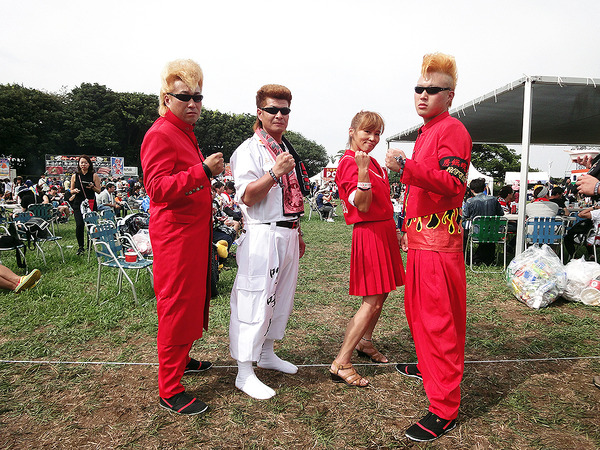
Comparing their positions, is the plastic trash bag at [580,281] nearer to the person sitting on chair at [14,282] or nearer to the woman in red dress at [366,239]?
the woman in red dress at [366,239]

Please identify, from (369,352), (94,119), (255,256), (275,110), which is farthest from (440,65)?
(94,119)

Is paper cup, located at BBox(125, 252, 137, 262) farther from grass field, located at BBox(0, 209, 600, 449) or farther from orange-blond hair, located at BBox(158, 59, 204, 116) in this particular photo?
orange-blond hair, located at BBox(158, 59, 204, 116)

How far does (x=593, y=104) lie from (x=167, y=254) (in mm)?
8755

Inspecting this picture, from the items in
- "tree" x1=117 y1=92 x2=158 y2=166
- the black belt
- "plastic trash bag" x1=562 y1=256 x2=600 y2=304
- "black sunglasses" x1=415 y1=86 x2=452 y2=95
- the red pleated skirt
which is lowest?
"plastic trash bag" x1=562 y1=256 x2=600 y2=304

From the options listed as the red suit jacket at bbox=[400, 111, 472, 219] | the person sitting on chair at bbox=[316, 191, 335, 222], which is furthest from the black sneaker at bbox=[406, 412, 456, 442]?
the person sitting on chair at bbox=[316, 191, 335, 222]

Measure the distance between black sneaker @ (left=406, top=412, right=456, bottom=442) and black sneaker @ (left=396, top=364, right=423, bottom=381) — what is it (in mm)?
684

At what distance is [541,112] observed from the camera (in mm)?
8578

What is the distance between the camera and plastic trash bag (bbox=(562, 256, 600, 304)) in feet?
15.5

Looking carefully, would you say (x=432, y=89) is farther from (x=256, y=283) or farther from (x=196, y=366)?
(x=196, y=366)

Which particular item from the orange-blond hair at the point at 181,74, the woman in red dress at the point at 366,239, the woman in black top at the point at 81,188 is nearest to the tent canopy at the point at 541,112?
the woman in red dress at the point at 366,239

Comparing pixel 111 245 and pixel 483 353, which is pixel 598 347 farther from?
pixel 111 245

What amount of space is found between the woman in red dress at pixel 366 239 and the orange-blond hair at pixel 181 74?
1.06 metres

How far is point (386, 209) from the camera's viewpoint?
274cm

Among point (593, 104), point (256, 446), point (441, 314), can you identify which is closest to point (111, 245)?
point (256, 446)
